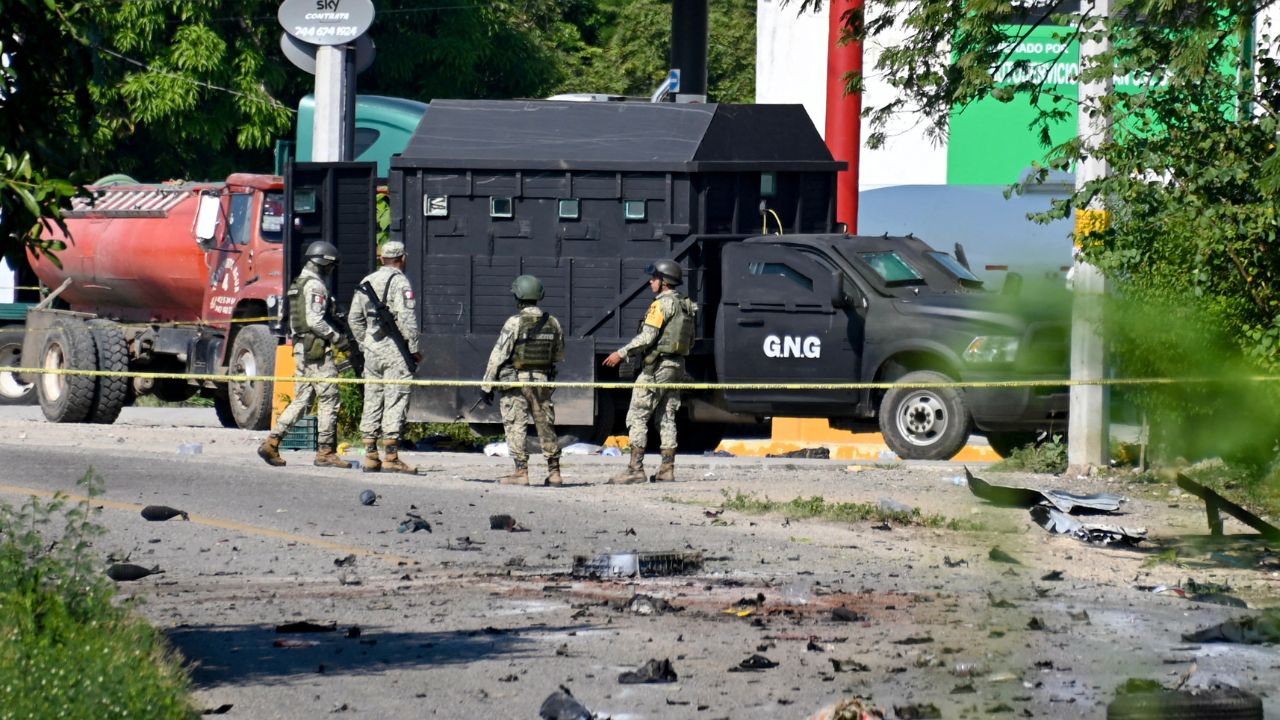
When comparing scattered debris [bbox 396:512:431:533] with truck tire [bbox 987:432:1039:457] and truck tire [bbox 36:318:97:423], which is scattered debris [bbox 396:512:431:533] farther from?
truck tire [bbox 36:318:97:423]

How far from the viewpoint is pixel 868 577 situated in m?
9.88

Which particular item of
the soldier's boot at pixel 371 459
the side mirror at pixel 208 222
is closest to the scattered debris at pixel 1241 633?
the soldier's boot at pixel 371 459

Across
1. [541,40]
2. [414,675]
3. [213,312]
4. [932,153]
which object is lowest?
[414,675]

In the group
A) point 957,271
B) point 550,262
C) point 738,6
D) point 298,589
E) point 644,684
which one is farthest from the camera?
point 738,6

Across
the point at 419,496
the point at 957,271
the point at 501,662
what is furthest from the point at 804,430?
the point at 501,662

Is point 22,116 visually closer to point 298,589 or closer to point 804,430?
point 298,589

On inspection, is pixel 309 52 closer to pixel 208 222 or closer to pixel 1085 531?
pixel 208 222

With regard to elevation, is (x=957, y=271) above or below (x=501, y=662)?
above

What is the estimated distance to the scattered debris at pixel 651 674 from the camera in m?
7.04

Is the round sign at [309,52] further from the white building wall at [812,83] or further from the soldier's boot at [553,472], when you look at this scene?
the white building wall at [812,83]

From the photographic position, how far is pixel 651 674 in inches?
280

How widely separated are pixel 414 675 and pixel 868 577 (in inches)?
136

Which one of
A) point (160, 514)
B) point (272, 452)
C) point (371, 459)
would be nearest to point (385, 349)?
point (371, 459)

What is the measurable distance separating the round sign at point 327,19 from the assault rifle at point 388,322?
6.14m
